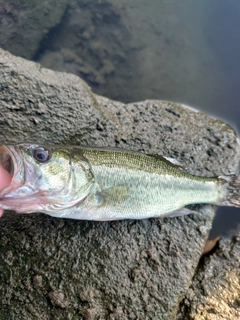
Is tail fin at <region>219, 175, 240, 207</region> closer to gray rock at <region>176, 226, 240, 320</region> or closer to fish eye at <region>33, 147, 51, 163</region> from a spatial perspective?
gray rock at <region>176, 226, 240, 320</region>

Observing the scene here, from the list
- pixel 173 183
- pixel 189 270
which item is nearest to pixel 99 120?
pixel 173 183

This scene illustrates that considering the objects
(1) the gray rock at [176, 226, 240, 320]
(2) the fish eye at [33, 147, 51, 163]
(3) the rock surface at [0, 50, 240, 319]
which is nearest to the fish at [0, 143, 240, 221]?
(2) the fish eye at [33, 147, 51, 163]

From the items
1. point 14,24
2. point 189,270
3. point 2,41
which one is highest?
point 14,24

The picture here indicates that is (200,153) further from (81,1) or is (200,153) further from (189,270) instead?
(81,1)

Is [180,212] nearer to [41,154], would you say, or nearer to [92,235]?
[92,235]

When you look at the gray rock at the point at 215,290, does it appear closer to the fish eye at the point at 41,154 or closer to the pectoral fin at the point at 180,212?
the pectoral fin at the point at 180,212

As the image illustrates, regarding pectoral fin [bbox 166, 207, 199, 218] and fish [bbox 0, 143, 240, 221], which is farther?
pectoral fin [bbox 166, 207, 199, 218]
